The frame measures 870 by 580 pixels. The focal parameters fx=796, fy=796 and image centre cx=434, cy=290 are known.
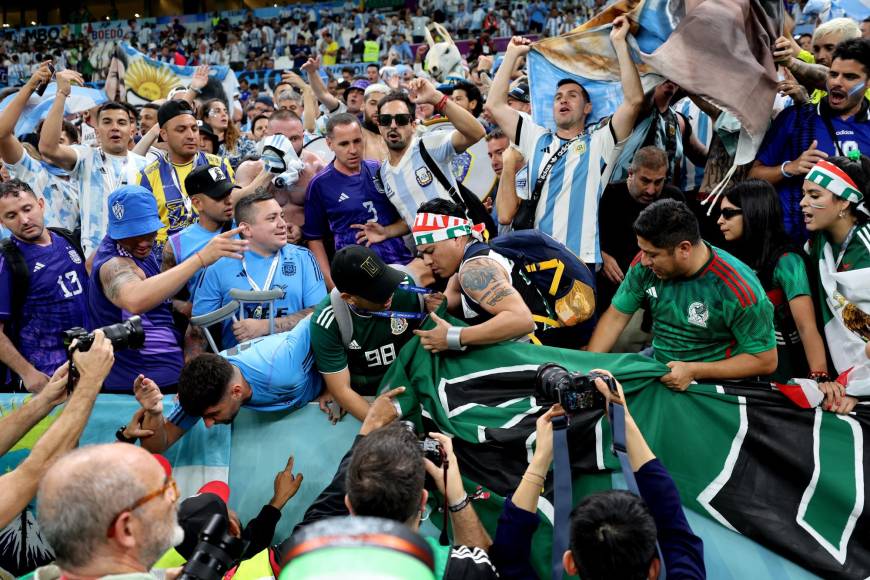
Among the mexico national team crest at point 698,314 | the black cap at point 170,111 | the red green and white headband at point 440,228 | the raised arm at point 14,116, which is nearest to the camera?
the mexico national team crest at point 698,314

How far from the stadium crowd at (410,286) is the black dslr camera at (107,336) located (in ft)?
0.05

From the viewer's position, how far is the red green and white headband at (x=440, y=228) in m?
4.46

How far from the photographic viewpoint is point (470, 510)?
337 centimetres

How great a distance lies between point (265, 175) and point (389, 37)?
19058 mm

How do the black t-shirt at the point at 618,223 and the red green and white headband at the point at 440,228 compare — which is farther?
the black t-shirt at the point at 618,223

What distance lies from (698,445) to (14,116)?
17.1ft

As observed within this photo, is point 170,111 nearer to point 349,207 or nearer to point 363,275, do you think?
point 349,207

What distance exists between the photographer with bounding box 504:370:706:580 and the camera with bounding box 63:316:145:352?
186 cm

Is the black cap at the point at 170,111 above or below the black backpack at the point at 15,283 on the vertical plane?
above

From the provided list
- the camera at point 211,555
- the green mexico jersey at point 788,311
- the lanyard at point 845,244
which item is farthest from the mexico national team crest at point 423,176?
the camera at point 211,555

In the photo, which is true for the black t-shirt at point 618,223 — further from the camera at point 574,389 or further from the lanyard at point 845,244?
the camera at point 574,389

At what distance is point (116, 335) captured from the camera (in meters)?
3.60

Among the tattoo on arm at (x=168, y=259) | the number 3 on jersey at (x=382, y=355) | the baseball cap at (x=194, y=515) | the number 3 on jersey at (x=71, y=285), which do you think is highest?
the tattoo on arm at (x=168, y=259)

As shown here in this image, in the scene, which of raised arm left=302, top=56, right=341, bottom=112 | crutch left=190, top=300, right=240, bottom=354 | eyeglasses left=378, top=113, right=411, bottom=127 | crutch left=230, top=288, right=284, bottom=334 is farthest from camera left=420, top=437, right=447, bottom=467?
raised arm left=302, top=56, right=341, bottom=112
